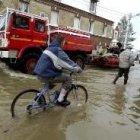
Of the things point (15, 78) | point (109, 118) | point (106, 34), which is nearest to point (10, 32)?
point (15, 78)

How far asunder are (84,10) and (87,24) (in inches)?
60.3

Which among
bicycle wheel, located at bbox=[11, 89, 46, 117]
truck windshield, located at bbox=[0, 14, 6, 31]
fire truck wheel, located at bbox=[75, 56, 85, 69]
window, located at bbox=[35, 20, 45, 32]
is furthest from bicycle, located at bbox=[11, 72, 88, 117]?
fire truck wheel, located at bbox=[75, 56, 85, 69]

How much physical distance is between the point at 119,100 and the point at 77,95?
8.35ft

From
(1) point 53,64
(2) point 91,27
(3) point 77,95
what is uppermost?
(2) point 91,27

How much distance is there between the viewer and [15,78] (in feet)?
46.3

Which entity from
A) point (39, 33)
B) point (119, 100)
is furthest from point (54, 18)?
point (119, 100)

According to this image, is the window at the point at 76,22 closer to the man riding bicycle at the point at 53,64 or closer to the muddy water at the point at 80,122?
the muddy water at the point at 80,122

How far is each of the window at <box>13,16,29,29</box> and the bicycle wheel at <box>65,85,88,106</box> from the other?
716 centimetres

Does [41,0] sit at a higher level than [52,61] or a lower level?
higher

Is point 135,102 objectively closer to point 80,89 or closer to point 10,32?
point 80,89

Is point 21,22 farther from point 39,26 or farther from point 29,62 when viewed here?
point 29,62

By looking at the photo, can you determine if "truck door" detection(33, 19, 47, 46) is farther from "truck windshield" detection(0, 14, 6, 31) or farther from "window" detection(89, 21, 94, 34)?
"window" detection(89, 21, 94, 34)

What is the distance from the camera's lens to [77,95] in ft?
29.5

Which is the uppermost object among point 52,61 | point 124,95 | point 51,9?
point 51,9
